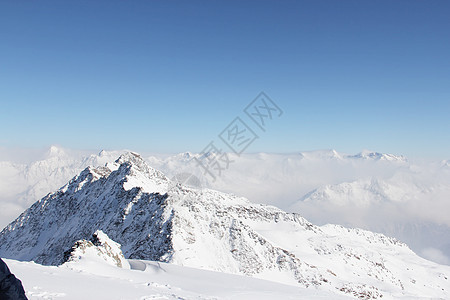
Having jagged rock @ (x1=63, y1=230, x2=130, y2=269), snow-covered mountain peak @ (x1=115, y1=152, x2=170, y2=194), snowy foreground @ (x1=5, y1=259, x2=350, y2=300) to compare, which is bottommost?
jagged rock @ (x1=63, y1=230, x2=130, y2=269)

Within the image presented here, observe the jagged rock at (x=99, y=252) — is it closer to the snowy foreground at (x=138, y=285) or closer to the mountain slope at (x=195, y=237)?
the snowy foreground at (x=138, y=285)

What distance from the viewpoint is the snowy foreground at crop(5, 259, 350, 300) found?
43.8ft

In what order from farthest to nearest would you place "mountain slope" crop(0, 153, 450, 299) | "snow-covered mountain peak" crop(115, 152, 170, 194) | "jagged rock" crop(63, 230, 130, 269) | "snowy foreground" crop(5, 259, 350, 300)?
"snow-covered mountain peak" crop(115, 152, 170, 194), "mountain slope" crop(0, 153, 450, 299), "jagged rock" crop(63, 230, 130, 269), "snowy foreground" crop(5, 259, 350, 300)

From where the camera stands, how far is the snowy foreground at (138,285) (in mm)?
13352

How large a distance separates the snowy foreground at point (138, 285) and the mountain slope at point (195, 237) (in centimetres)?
2401

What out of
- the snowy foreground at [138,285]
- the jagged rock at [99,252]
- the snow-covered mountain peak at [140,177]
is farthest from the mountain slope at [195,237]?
the snowy foreground at [138,285]

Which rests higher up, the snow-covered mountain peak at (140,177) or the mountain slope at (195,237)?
the snow-covered mountain peak at (140,177)

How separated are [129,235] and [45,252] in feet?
115

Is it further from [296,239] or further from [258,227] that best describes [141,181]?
[296,239]

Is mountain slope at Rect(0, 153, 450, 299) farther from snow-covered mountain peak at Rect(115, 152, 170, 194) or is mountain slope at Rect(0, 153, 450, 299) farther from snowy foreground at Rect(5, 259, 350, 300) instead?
snowy foreground at Rect(5, 259, 350, 300)

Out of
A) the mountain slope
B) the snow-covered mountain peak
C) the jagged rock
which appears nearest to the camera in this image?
the jagged rock

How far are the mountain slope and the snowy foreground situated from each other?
24007mm

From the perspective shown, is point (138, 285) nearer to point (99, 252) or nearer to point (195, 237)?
point (99, 252)

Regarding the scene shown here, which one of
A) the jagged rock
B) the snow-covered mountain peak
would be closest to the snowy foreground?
the jagged rock
